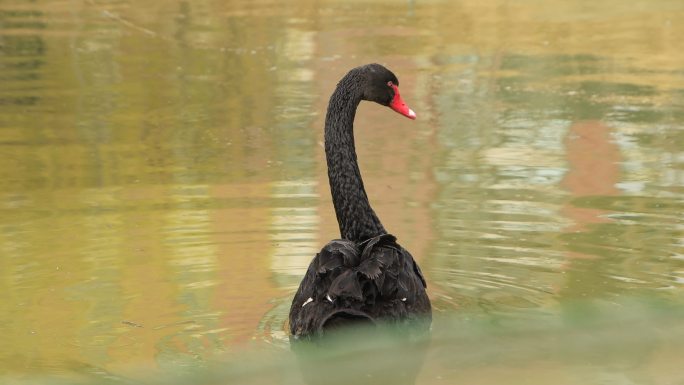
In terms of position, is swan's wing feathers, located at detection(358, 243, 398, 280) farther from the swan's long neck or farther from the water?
the swan's long neck

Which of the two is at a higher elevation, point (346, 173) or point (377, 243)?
point (346, 173)

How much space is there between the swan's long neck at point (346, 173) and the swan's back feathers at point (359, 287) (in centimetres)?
46

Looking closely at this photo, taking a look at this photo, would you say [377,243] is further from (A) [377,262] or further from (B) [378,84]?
(B) [378,84]

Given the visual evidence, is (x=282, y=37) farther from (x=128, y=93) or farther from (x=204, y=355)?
(x=204, y=355)

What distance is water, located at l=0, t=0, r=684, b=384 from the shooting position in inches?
209

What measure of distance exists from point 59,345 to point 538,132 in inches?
194

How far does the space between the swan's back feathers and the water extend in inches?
6.9

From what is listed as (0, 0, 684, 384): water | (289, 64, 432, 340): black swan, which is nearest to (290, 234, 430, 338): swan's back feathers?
(289, 64, 432, 340): black swan

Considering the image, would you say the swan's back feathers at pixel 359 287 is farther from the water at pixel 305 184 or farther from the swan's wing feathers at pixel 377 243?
the water at pixel 305 184

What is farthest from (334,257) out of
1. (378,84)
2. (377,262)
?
(378,84)

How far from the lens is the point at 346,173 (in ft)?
19.0

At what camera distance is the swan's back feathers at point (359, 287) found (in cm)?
483

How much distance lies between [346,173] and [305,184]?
1.91 metres

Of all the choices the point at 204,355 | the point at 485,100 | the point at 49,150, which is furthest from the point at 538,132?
the point at 204,355
